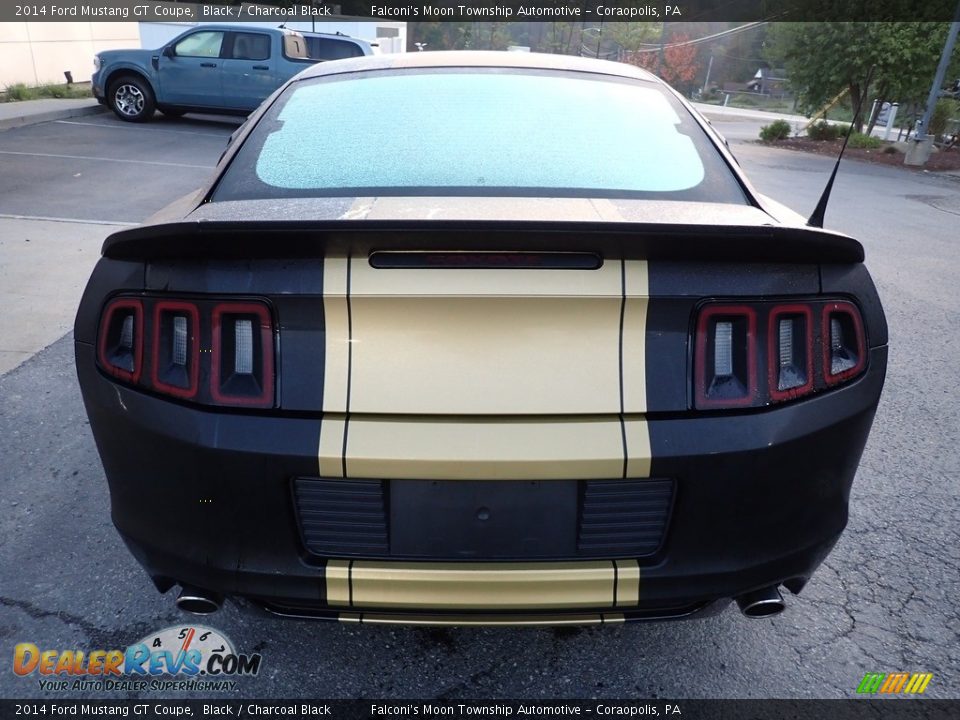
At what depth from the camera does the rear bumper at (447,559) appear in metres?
1.49

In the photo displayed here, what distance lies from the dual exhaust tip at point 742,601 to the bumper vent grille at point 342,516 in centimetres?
33

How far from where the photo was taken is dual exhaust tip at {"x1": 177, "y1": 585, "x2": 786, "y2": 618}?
1672 millimetres

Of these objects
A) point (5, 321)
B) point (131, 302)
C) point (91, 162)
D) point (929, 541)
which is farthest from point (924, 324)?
point (91, 162)

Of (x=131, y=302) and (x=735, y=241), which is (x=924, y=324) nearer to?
(x=735, y=241)

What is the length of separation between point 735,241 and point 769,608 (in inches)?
36.1

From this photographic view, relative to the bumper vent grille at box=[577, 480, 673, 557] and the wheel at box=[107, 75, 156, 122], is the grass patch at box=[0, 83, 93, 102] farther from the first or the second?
the bumper vent grille at box=[577, 480, 673, 557]

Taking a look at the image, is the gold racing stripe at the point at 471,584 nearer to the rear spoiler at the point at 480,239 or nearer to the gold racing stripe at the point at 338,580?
the gold racing stripe at the point at 338,580

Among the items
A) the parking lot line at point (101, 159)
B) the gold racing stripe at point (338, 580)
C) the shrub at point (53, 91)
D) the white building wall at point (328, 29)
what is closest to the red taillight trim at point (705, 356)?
the gold racing stripe at point (338, 580)

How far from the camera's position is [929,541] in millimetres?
2633

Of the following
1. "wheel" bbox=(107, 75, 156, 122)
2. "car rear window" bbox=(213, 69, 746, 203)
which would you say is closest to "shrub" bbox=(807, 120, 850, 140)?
"wheel" bbox=(107, 75, 156, 122)

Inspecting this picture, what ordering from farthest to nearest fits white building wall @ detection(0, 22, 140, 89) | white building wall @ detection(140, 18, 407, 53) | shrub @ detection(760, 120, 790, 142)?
shrub @ detection(760, 120, 790, 142) < white building wall @ detection(140, 18, 407, 53) < white building wall @ detection(0, 22, 140, 89)

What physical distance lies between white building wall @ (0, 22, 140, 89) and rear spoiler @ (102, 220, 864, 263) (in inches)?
689

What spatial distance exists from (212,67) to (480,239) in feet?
44.1

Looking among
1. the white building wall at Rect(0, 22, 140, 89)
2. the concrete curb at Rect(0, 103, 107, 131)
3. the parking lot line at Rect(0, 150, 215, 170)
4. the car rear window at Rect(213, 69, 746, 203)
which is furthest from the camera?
the white building wall at Rect(0, 22, 140, 89)
